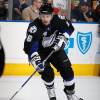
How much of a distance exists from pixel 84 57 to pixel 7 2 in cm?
159

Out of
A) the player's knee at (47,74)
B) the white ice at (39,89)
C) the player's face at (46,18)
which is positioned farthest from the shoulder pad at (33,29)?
the white ice at (39,89)

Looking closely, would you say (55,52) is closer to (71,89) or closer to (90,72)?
(71,89)

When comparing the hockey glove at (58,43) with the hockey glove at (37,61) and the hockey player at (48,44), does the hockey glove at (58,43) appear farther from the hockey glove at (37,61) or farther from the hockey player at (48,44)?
the hockey glove at (37,61)

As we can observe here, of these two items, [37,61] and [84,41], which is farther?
[84,41]

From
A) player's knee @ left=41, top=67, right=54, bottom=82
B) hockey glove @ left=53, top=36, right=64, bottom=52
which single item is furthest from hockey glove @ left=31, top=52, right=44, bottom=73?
hockey glove @ left=53, top=36, right=64, bottom=52

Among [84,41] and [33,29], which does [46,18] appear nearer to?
[33,29]

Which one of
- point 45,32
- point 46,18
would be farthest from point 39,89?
point 46,18

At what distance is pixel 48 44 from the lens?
561 centimetres

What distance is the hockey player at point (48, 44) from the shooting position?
18.0 feet

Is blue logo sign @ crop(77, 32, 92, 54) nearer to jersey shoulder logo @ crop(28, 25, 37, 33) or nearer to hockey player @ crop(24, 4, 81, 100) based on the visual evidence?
hockey player @ crop(24, 4, 81, 100)

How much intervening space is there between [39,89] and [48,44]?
1423mm

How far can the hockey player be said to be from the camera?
5488 millimetres

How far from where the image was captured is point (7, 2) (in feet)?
26.4

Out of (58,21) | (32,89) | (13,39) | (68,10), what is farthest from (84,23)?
(58,21)
